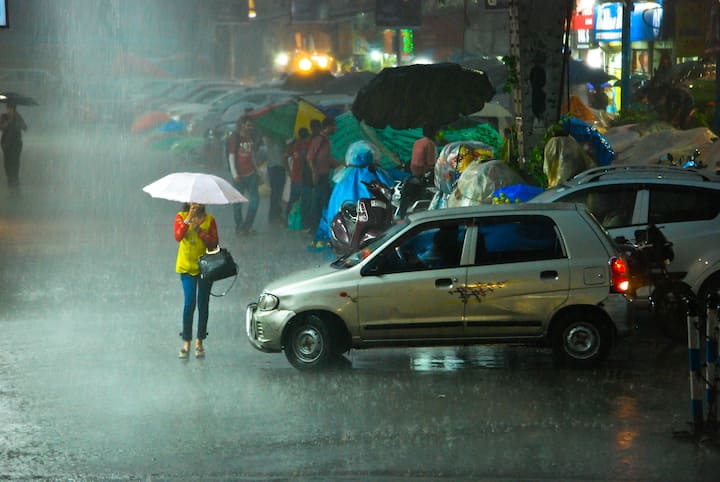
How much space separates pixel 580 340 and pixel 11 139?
808 inches

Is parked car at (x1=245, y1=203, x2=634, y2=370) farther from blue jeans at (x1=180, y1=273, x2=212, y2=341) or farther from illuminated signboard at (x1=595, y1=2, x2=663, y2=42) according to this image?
illuminated signboard at (x1=595, y1=2, x2=663, y2=42)

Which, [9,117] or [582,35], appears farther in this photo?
[582,35]

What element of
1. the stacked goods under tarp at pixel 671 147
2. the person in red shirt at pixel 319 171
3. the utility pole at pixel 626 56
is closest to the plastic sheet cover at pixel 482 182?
the stacked goods under tarp at pixel 671 147

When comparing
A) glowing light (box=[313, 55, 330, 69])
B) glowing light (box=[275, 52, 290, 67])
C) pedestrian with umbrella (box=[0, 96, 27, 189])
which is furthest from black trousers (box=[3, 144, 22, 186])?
glowing light (box=[275, 52, 290, 67])

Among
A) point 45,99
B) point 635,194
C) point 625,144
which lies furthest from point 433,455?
point 45,99

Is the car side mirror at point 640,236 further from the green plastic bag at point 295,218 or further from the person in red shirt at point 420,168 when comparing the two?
the green plastic bag at point 295,218

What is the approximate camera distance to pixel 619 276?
10844 millimetres

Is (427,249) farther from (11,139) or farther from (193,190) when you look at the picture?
(11,139)

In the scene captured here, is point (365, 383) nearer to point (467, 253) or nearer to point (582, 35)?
point (467, 253)

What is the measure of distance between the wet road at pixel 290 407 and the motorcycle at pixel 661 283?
265 millimetres

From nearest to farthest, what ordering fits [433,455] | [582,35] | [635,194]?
1. [433,455]
2. [635,194]
3. [582,35]

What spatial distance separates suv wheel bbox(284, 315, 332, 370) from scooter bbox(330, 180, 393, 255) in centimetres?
564

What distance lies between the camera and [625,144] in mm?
22219

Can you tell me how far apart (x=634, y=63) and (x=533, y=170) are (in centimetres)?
2947
